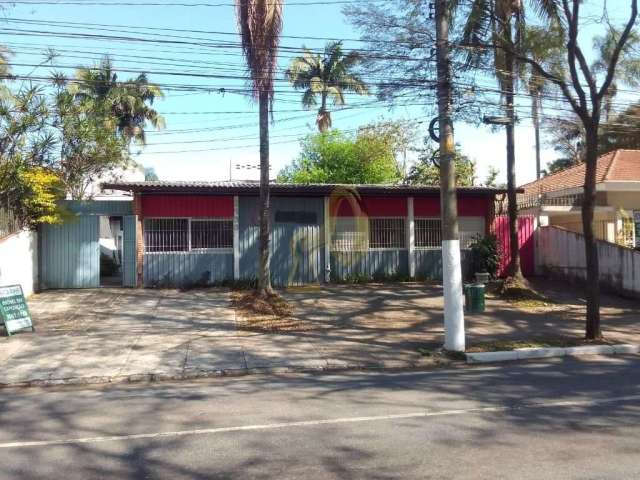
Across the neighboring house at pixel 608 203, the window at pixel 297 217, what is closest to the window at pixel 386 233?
the window at pixel 297 217

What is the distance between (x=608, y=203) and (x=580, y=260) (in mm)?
3190

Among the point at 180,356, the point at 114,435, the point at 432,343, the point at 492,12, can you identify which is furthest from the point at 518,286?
the point at 114,435

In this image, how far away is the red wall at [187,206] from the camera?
1800 centimetres

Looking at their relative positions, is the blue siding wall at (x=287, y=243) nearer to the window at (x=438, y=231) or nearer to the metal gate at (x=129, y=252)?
the metal gate at (x=129, y=252)

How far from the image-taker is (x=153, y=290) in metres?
→ 17.4

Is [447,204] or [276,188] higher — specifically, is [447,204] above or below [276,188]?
below

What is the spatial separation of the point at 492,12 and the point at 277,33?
5073 millimetres

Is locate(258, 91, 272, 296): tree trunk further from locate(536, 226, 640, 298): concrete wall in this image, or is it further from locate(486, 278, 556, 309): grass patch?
locate(536, 226, 640, 298): concrete wall

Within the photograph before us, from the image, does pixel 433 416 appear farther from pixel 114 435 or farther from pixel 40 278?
pixel 40 278

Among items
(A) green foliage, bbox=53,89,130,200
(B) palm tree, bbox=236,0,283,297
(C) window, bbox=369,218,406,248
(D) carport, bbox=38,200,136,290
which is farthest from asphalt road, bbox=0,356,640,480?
(A) green foliage, bbox=53,89,130,200

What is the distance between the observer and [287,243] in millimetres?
18594

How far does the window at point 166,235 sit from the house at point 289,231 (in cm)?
3

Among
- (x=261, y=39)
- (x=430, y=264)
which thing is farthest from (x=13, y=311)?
(x=430, y=264)

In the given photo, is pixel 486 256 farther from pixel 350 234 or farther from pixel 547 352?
pixel 547 352
